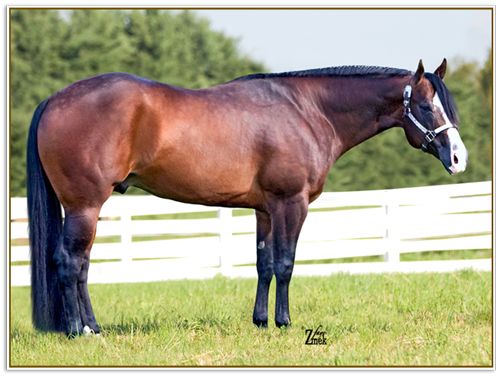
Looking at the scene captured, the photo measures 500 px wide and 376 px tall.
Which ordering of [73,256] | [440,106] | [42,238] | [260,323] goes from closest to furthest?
[73,256]
[42,238]
[440,106]
[260,323]

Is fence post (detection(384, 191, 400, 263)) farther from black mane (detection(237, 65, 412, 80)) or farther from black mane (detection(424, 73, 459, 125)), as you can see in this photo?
black mane (detection(424, 73, 459, 125))

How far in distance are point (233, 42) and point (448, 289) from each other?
18.3m

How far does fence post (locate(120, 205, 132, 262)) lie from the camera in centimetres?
1241

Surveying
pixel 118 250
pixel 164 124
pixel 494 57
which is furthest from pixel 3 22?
pixel 118 250

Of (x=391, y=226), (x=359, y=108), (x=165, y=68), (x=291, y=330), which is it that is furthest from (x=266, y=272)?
(x=165, y=68)

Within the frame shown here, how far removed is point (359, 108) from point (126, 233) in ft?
19.6

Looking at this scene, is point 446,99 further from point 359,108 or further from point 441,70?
point 359,108

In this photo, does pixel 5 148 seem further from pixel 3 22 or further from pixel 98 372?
pixel 98 372

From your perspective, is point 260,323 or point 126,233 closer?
point 260,323

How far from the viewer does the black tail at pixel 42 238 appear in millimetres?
6836

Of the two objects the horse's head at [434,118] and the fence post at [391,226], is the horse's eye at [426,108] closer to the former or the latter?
the horse's head at [434,118]

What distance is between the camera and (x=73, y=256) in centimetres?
674

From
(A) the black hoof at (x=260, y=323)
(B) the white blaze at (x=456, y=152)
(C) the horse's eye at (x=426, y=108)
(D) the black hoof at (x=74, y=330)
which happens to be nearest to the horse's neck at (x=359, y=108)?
(C) the horse's eye at (x=426, y=108)

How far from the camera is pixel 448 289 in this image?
32.6 feet
